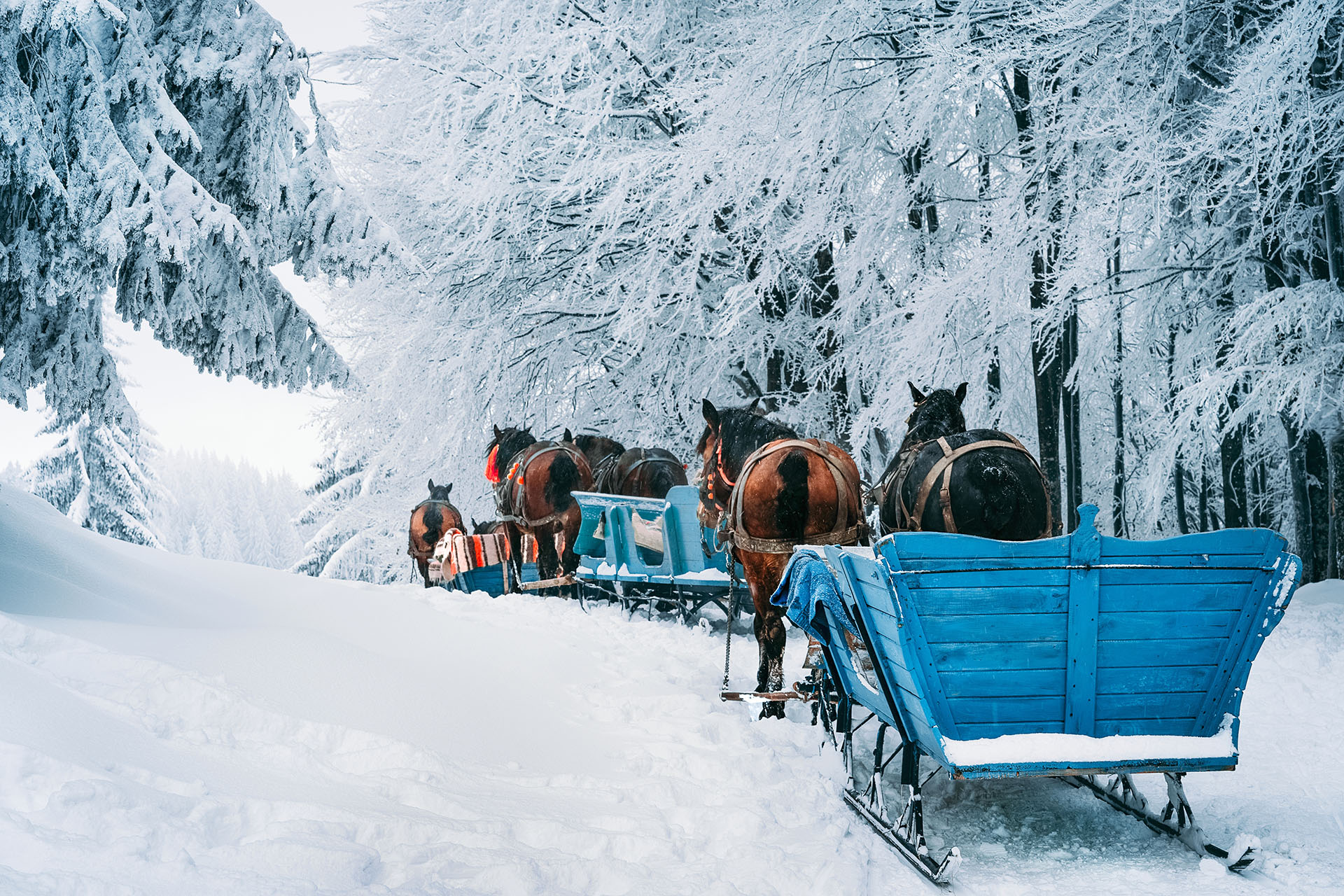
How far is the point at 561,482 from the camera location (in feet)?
41.6

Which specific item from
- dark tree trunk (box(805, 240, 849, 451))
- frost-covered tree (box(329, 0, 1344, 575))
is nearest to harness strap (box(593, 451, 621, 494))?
frost-covered tree (box(329, 0, 1344, 575))

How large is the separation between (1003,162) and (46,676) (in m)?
12.5

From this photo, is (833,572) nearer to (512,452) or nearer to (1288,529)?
(512,452)

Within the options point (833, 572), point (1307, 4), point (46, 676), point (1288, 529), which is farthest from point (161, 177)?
point (1288, 529)

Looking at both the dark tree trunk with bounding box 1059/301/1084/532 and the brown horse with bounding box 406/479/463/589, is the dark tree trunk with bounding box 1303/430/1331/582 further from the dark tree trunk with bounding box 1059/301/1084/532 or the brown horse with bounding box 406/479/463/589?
the brown horse with bounding box 406/479/463/589

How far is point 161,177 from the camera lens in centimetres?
527

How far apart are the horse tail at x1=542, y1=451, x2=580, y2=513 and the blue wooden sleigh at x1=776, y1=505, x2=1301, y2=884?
8946 millimetres

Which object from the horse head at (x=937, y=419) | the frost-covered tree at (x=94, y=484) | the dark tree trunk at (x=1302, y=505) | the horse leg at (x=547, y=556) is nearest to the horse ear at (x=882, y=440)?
the horse leg at (x=547, y=556)

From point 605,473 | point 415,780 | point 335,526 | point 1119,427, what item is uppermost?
point 1119,427

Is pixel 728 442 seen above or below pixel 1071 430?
below

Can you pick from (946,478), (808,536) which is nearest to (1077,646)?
(946,478)

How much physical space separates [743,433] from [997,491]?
7.43 ft

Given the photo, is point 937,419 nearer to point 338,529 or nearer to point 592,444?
Result: point 592,444

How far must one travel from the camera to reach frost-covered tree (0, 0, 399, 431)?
15.7 feet
